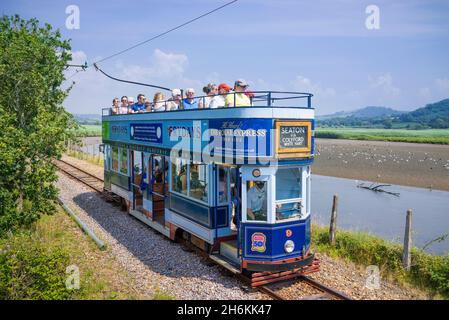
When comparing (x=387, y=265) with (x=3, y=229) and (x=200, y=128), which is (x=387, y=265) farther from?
(x=3, y=229)

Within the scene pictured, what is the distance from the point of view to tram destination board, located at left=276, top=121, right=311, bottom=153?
25.8ft

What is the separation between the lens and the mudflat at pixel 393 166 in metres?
29.1

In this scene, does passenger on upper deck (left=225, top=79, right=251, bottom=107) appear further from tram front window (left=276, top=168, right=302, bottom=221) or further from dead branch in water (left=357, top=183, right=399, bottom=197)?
dead branch in water (left=357, top=183, right=399, bottom=197)

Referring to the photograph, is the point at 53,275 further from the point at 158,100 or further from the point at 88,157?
the point at 88,157

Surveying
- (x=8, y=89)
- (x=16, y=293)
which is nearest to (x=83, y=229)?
(x=8, y=89)

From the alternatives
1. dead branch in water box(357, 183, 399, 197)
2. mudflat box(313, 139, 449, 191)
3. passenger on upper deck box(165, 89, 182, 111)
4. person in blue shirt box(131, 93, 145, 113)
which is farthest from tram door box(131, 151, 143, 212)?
mudflat box(313, 139, 449, 191)

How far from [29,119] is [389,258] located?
10.2 m

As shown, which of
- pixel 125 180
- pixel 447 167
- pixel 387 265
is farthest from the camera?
pixel 447 167

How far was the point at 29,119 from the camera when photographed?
11.8 metres

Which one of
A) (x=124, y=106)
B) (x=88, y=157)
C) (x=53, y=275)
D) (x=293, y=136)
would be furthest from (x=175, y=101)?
(x=88, y=157)

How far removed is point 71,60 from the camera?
12.4 meters

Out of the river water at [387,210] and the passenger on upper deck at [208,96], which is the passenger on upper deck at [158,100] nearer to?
the passenger on upper deck at [208,96]

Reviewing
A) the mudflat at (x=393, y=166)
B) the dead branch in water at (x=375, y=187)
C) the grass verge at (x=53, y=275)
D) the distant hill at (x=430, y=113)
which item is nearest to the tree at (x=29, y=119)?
the grass verge at (x=53, y=275)
